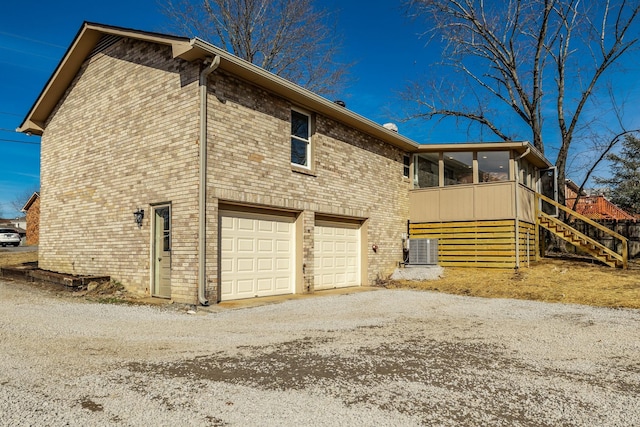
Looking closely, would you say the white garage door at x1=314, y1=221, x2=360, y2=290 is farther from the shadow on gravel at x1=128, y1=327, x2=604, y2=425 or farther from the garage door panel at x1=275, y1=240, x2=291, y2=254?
the shadow on gravel at x1=128, y1=327, x2=604, y2=425

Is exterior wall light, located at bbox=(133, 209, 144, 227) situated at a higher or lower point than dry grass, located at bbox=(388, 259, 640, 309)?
higher

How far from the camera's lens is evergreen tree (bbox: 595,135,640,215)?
98.8ft

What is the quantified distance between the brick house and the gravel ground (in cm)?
185

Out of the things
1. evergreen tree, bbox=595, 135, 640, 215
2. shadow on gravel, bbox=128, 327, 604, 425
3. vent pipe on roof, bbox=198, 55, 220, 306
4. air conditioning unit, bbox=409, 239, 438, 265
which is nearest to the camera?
shadow on gravel, bbox=128, 327, 604, 425

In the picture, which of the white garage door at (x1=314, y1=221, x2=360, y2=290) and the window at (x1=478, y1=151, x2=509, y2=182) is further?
the window at (x1=478, y1=151, x2=509, y2=182)

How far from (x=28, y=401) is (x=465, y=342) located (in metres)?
4.79

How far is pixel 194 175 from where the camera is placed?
8922 mm

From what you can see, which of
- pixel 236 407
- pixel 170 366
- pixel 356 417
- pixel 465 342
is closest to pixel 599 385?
pixel 465 342

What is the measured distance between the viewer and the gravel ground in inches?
132

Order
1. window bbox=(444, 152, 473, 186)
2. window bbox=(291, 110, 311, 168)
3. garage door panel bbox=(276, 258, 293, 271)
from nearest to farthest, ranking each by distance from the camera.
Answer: garage door panel bbox=(276, 258, 293, 271)
window bbox=(291, 110, 311, 168)
window bbox=(444, 152, 473, 186)

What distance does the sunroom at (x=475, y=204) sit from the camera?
47.2 ft

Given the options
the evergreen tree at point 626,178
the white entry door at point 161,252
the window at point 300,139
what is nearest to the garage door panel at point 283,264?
the window at point 300,139

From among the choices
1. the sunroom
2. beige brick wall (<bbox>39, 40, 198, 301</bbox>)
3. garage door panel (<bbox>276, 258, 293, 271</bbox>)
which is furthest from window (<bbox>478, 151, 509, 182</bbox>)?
beige brick wall (<bbox>39, 40, 198, 301</bbox>)

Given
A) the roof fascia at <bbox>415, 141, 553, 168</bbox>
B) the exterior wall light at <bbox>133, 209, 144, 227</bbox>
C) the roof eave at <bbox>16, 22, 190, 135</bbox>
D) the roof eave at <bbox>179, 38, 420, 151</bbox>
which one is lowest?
the exterior wall light at <bbox>133, 209, 144, 227</bbox>
